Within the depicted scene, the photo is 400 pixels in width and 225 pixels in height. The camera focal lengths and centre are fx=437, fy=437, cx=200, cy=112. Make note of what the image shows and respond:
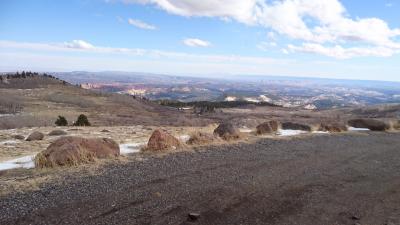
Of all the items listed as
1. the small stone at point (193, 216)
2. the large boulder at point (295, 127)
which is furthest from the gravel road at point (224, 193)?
the large boulder at point (295, 127)

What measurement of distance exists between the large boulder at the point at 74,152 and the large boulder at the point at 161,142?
1434 millimetres

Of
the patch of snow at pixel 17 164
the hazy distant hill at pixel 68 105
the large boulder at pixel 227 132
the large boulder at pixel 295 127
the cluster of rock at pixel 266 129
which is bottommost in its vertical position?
the hazy distant hill at pixel 68 105

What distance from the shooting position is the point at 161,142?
14.8m

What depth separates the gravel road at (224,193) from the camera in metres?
7.86

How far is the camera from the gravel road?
7.86 meters

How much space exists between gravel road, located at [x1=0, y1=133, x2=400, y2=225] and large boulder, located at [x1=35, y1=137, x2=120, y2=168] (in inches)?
36.6

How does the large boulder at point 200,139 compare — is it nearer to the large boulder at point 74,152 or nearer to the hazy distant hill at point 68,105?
the large boulder at point 74,152

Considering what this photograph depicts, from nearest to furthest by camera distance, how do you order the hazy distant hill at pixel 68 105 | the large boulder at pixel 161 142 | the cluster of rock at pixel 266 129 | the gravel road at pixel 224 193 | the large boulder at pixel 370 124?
the gravel road at pixel 224 193
the large boulder at pixel 161 142
the cluster of rock at pixel 266 129
the large boulder at pixel 370 124
the hazy distant hill at pixel 68 105

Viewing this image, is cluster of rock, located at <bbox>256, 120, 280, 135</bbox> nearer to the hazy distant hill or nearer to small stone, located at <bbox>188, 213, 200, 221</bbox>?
small stone, located at <bbox>188, 213, 200, 221</bbox>

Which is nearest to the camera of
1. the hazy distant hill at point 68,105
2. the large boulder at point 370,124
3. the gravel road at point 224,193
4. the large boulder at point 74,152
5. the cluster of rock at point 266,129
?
the gravel road at point 224,193

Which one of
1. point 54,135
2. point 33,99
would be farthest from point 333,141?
point 33,99

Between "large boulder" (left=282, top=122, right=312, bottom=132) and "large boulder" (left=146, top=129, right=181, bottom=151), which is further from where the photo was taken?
"large boulder" (left=282, top=122, right=312, bottom=132)

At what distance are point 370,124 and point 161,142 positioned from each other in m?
17.4

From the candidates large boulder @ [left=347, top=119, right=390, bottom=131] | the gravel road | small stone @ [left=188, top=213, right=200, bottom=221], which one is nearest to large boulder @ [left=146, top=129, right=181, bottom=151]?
the gravel road
